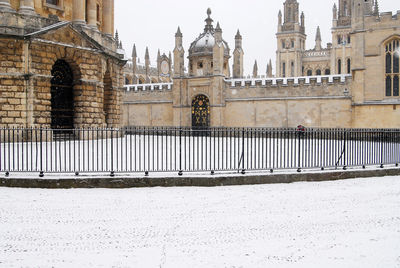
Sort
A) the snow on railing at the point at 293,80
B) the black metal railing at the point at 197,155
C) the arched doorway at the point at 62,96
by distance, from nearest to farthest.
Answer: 1. the black metal railing at the point at 197,155
2. the arched doorway at the point at 62,96
3. the snow on railing at the point at 293,80

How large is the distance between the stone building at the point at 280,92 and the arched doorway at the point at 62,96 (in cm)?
1354

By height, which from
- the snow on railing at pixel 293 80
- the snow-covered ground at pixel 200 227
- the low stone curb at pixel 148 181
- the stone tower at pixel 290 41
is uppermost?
the stone tower at pixel 290 41

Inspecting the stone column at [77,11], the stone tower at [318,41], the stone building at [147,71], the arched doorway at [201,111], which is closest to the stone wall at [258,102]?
the arched doorway at [201,111]

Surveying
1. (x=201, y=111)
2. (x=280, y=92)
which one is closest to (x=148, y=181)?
(x=280, y=92)

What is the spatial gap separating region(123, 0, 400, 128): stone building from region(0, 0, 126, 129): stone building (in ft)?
31.5

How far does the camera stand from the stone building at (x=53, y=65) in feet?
61.7

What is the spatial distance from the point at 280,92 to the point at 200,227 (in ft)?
86.1

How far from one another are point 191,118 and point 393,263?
98.2 ft

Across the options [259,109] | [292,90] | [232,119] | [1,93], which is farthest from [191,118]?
[1,93]

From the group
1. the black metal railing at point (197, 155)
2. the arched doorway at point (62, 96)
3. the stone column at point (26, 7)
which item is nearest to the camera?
the black metal railing at point (197, 155)

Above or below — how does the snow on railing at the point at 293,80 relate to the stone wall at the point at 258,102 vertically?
above

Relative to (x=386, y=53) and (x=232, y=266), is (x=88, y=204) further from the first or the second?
(x=386, y=53)

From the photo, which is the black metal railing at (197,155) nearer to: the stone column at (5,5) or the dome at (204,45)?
the stone column at (5,5)

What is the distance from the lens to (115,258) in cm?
473
